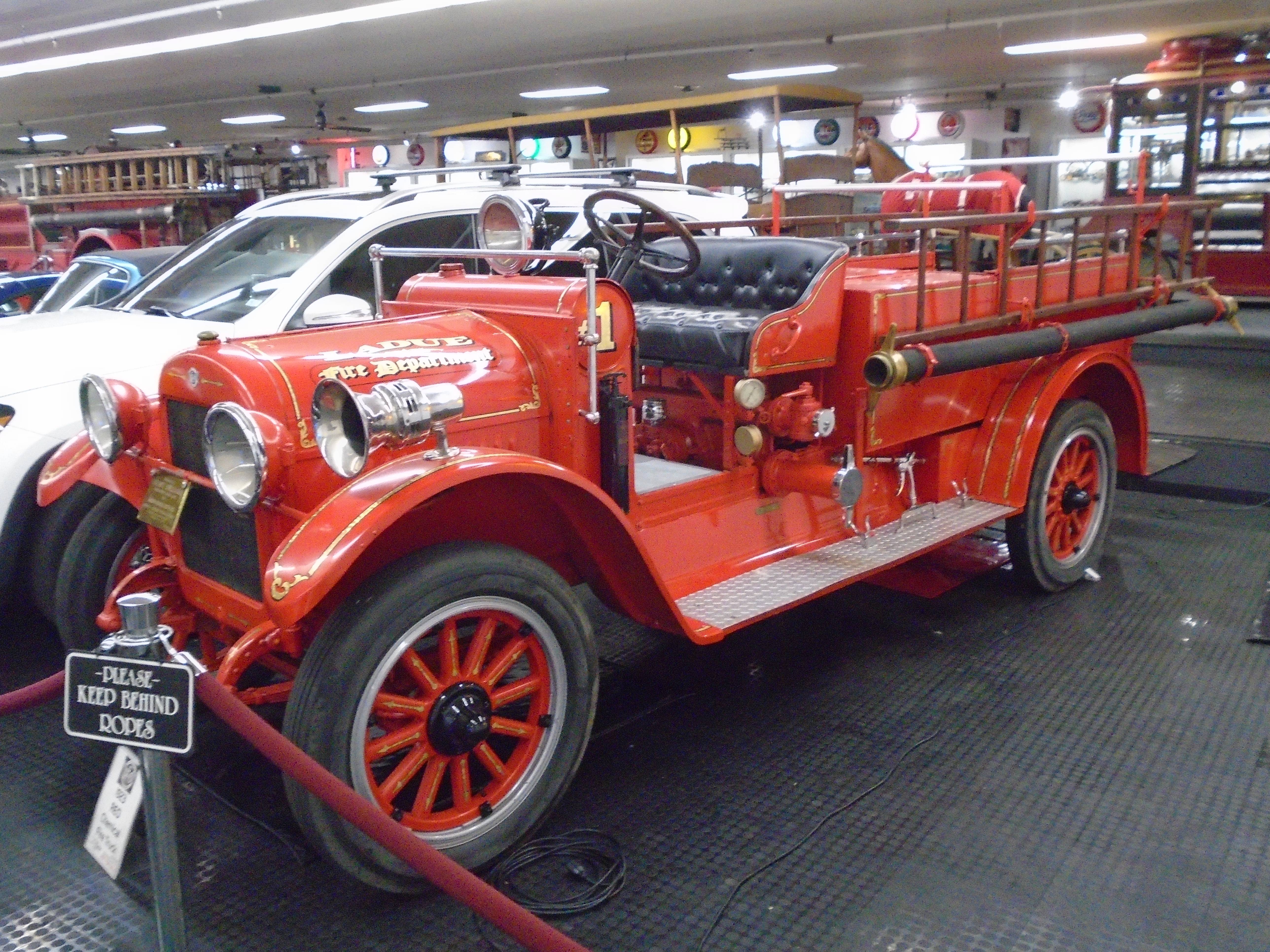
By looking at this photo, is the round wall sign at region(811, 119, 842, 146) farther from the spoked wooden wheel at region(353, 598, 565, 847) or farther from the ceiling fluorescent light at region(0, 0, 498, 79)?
the spoked wooden wheel at region(353, 598, 565, 847)

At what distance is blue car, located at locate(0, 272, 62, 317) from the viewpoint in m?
7.11

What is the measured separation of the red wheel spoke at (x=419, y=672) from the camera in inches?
84.9

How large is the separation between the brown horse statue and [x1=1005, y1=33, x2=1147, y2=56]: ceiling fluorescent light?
340 centimetres

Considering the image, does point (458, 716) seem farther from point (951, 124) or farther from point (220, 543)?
point (951, 124)

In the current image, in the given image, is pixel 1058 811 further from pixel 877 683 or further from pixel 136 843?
pixel 136 843

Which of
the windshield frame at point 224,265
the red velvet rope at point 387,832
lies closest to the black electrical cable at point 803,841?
the red velvet rope at point 387,832

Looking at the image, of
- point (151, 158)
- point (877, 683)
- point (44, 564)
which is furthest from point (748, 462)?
point (151, 158)

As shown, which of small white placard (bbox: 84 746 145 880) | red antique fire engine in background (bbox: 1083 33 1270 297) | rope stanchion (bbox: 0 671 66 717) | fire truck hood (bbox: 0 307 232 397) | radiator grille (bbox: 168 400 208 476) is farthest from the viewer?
red antique fire engine in background (bbox: 1083 33 1270 297)

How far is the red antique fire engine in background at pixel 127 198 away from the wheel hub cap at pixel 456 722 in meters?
6.21

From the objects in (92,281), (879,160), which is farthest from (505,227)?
(879,160)

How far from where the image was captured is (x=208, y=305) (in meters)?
4.32

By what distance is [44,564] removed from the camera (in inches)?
125

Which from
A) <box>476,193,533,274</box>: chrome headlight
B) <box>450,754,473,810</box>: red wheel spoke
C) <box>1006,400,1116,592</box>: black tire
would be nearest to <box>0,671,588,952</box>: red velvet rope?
<box>450,754,473,810</box>: red wheel spoke

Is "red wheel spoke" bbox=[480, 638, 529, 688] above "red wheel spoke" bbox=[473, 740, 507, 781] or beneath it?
above
